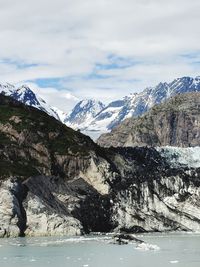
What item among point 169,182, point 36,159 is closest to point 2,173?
point 36,159

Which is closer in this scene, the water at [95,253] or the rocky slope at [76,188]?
the water at [95,253]


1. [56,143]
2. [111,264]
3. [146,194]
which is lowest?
[111,264]

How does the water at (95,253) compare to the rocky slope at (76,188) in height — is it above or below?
below

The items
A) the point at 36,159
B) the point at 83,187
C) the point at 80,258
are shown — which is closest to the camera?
the point at 80,258

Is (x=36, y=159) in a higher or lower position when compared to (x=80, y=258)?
higher

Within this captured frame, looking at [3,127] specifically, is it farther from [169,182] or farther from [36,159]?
[169,182]
